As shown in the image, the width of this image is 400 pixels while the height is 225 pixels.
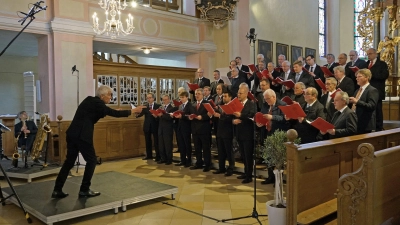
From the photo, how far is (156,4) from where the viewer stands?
999cm

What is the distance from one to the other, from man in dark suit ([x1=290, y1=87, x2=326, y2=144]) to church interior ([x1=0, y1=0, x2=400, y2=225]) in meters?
0.02

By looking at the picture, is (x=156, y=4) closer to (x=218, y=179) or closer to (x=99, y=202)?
(x=218, y=179)

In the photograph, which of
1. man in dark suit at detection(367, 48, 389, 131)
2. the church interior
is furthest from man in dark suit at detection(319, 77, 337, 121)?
man in dark suit at detection(367, 48, 389, 131)

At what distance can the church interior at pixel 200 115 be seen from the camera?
3.35m

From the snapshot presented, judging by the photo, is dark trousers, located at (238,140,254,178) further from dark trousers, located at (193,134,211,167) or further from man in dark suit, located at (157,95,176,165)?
man in dark suit, located at (157,95,176,165)

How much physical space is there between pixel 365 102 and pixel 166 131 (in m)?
3.72

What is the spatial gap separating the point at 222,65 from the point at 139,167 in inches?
187

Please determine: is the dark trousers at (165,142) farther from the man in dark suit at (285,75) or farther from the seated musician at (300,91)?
the seated musician at (300,91)

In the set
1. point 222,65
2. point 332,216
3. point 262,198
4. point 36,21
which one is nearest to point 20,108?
point 36,21

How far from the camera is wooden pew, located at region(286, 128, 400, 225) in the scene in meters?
3.00

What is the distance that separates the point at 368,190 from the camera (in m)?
2.45

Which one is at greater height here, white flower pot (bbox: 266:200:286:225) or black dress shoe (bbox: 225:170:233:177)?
white flower pot (bbox: 266:200:286:225)

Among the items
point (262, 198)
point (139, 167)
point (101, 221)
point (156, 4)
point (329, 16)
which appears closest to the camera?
point (101, 221)

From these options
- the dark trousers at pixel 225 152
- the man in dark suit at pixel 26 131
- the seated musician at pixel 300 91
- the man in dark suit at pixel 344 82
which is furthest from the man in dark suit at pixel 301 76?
the man in dark suit at pixel 26 131
